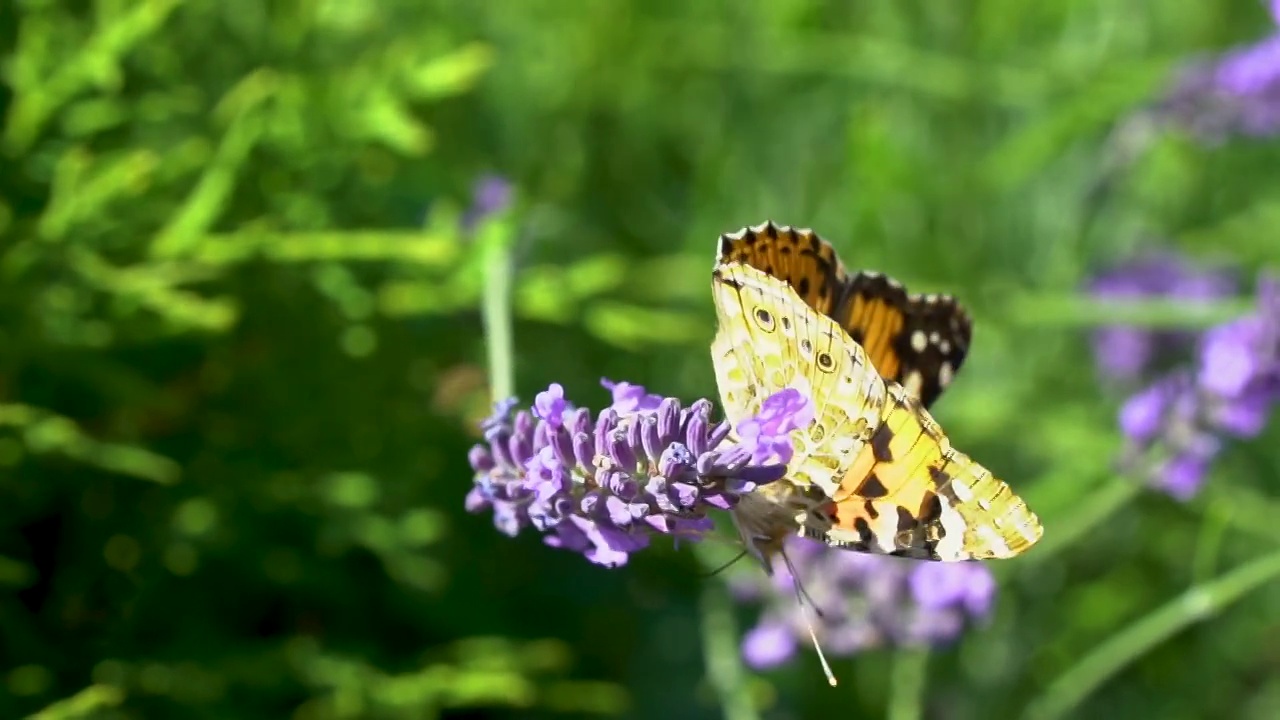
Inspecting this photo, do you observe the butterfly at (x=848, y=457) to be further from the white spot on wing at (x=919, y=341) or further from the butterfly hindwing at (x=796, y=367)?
the white spot on wing at (x=919, y=341)

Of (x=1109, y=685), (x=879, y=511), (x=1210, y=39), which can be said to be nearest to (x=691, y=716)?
(x=1109, y=685)

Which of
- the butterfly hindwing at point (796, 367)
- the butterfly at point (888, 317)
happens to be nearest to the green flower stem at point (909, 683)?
the butterfly at point (888, 317)

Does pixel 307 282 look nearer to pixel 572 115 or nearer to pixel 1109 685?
pixel 572 115

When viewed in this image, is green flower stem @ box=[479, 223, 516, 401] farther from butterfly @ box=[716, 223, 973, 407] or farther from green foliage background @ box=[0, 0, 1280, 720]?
butterfly @ box=[716, 223, 973, 407]

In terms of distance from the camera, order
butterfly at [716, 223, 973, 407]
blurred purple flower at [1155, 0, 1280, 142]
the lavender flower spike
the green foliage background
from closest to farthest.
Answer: the lavender flower spike
butterfly at [716, 223, 973, 407]
the green foliage background
blurred purple flower at [1155, 0, 1280, 142]

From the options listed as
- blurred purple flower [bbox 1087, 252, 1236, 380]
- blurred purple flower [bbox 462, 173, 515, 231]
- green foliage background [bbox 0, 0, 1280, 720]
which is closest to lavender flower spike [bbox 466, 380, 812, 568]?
green foliage background [bbox 0, 0, 1280, 720]
